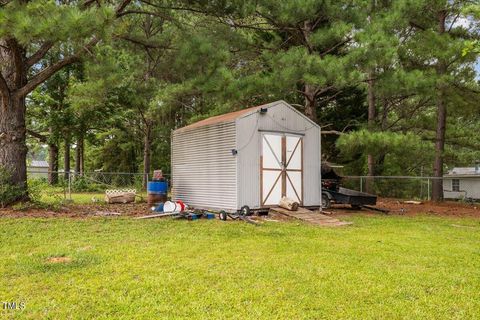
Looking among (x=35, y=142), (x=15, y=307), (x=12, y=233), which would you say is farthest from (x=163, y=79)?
(x=35, y=142)

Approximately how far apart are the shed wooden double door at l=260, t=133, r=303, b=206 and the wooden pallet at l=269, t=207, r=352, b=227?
349 mm

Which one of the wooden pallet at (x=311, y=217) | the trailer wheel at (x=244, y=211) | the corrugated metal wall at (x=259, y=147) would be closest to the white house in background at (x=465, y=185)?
the corrugated metal wall at (x=259, y=147)

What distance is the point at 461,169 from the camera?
26.3 m

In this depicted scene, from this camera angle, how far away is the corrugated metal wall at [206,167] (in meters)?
9.26

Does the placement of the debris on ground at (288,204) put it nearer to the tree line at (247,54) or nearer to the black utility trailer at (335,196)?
the black utility trailer at (335,196)

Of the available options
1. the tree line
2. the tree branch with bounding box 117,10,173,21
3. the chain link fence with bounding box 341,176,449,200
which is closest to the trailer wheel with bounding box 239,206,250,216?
the tree line

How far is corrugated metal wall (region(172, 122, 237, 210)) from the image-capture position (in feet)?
30.4

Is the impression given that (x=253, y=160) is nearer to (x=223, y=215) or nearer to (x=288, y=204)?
(x=288, y=204)

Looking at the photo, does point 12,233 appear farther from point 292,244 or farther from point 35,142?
point 35,142

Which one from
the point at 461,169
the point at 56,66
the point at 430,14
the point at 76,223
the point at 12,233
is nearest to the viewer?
the point at 12,233

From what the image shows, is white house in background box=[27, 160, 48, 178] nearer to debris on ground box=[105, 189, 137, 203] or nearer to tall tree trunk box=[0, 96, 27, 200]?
debris on ground box=[105, 189, 137, 203]

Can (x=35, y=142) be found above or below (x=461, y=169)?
above

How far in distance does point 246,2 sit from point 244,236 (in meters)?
5.88

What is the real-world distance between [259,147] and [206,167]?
1.54 m
